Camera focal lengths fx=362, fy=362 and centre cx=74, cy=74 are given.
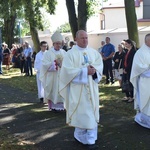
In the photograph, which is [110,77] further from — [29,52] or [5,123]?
[5,123]

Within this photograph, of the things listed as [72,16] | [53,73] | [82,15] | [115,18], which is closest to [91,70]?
[53,73]

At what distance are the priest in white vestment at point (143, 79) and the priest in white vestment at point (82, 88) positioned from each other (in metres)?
1.34

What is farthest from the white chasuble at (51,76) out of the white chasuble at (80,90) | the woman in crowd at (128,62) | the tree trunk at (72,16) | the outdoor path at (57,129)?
the tree trunk at (72,16)

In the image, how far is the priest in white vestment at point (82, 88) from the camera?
6.55 meters

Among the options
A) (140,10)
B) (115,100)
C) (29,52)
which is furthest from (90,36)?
(140,10)

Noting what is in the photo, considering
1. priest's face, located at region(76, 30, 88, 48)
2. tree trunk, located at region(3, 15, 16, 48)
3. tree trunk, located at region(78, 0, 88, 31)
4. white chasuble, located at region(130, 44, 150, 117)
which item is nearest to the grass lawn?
white chasuble, located at region(130, 44, 150, 117)

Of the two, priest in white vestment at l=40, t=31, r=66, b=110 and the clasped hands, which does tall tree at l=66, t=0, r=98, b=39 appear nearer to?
priest in white vestment at l=40, t=31, r=66, b=110

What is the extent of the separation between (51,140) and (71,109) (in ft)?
2.73

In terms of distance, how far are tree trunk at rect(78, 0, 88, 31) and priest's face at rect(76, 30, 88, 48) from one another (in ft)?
33.9

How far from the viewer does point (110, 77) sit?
15.8m

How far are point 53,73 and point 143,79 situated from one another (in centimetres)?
285

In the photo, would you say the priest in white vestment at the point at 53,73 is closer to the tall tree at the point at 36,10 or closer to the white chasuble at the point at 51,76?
the white chasuble at the point at 51,76

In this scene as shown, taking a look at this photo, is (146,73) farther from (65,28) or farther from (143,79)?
(65,28)

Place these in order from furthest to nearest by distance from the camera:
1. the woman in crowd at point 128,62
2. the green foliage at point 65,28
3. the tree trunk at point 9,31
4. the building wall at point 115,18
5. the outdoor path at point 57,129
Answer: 1. the green foliage at point 65,28
2. the building wall at point 115,18
3. the tree trunk at point 9,31
4. the woman in crowd at point 128,62
5. the outdoor path at point 57,129
